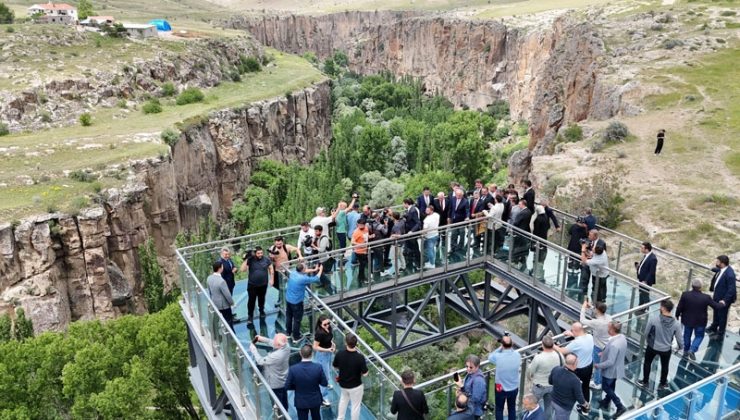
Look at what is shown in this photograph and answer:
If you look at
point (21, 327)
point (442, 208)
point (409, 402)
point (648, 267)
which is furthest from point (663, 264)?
point (21, 327)

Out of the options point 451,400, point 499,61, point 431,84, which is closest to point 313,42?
point 431,84

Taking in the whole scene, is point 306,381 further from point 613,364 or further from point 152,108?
point 152,108

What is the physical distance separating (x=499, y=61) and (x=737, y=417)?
103 meters

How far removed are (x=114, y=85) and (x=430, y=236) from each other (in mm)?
47708

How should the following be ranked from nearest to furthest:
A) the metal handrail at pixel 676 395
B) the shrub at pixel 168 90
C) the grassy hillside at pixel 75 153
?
the metal handrail at pixel 676 395, the grassy hillside at pixel 75 153, the shrub at pixel 168 90

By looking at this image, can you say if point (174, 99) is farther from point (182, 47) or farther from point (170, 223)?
point (170, 223)

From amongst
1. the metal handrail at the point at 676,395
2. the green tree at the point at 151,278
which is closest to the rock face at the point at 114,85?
the green tree at the point at 151,278

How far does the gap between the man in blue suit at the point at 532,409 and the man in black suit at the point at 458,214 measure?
8200 mm

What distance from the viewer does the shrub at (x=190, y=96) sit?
57909 millimetres

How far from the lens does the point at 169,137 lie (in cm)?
4375

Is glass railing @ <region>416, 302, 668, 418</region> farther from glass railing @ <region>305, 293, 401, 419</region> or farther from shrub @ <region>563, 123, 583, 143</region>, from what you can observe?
shrub @ <region>563, 123, 583, 143</region>

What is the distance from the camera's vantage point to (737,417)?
34.3 ft

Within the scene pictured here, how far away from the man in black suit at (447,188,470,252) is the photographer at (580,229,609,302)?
12.2ft

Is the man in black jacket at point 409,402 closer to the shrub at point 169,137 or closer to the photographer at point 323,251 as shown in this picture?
the photographer at point 323,251
